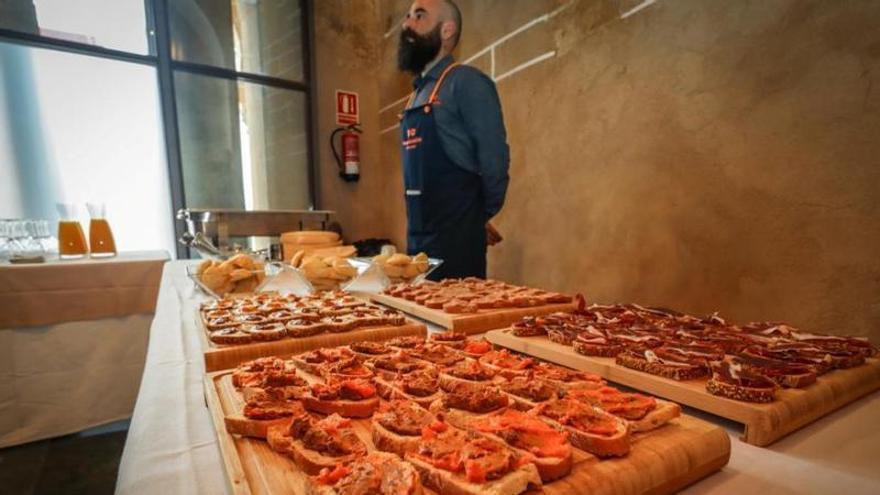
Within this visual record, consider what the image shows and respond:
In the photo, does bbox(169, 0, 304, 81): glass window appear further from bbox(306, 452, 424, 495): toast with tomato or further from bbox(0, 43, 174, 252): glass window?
bbox(306, 452, 424, 495): toast with tomato

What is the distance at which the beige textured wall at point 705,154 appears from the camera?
70.7 inches

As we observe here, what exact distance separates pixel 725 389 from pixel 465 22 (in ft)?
13.6

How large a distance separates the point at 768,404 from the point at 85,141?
5.61 metres

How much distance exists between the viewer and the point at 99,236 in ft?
10.3

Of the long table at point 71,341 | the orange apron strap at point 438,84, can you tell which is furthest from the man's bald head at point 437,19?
the long table at point 71,341

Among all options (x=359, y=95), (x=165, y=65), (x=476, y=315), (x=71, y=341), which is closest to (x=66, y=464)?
(x=71, y=341)

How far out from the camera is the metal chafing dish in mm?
2879

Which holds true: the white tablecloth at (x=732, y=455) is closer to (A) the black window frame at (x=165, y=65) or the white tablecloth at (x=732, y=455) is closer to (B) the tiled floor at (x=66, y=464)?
(B) the tiled floor at (x=66, y=464)

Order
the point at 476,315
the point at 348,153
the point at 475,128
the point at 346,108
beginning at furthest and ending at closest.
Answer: the point at 346,108, the point at 348,153, the point at 475,128, the point at 476,315

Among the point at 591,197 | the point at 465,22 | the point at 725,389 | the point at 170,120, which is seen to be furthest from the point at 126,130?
the point at 725,389

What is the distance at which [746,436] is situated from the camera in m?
0.67

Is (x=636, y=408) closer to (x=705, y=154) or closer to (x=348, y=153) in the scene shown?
(x=705, y=154)

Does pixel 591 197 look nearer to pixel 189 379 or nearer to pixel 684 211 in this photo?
pixel 684 211

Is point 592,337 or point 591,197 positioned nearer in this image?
point 592,337
